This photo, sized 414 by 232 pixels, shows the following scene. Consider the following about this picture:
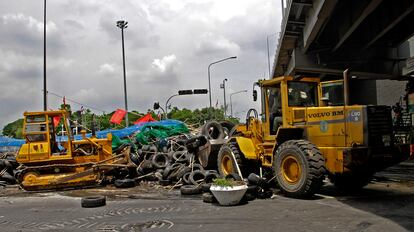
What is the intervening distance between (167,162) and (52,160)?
4.37 metres

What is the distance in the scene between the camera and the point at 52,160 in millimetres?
16297

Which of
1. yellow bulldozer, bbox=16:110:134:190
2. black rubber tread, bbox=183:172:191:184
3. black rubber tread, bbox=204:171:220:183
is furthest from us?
yellow bulldozer, bbox=16:110:134:190

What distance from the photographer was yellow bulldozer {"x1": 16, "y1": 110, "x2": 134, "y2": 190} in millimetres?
15977

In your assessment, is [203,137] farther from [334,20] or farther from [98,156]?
[334,20]

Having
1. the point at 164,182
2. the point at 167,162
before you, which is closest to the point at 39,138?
the point at 164,182

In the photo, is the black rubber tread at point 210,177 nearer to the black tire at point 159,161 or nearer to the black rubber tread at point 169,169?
the black rubber tread at point 169,169

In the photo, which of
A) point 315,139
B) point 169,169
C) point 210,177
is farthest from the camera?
point 169,169

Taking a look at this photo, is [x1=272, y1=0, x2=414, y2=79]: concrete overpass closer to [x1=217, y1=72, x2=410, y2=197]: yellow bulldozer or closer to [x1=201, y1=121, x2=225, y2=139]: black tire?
[x1=217, y1=72, x2=410, y2=197]: yellow bulldozer

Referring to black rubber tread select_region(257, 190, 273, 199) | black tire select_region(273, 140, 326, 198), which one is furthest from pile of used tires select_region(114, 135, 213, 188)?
black tire select_region(273, 140, 326, 198)

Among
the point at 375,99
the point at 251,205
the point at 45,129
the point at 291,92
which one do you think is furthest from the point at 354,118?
the point at 375,99

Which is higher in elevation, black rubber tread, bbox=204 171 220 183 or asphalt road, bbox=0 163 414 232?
black rubber tread, bbox=204 171 220 183

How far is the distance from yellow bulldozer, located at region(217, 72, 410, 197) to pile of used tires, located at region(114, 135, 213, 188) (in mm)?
2469

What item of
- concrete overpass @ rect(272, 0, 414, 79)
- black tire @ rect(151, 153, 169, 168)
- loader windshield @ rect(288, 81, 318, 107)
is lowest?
black tire @ rect(151, 153, 169, 168)

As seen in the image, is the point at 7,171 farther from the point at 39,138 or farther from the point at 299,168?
the point at 299,168
